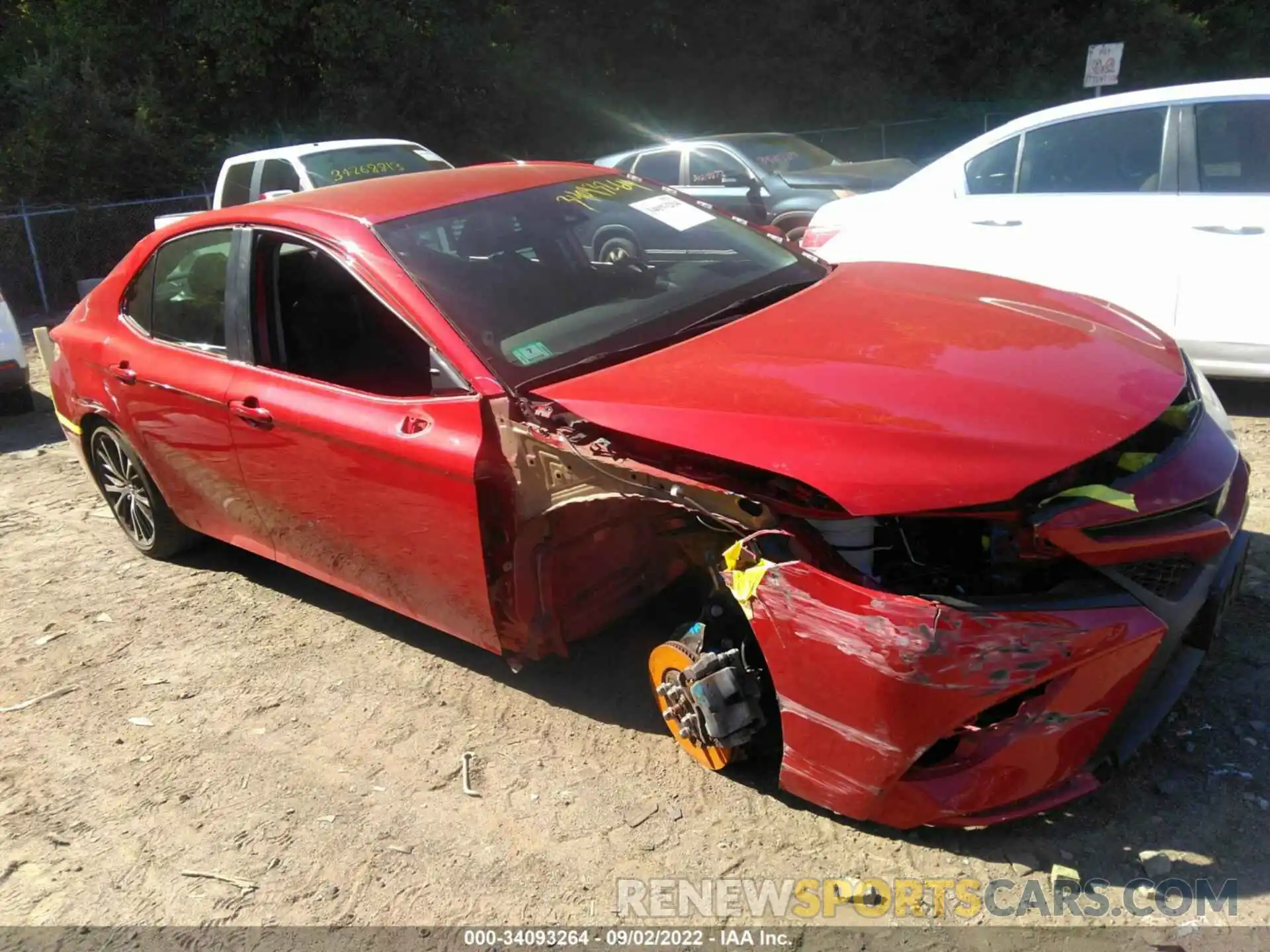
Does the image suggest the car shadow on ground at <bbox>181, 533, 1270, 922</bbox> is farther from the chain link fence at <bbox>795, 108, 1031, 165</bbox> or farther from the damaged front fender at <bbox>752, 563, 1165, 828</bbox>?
the chain link fence at <bbox>795, 108, 1031, 165</bbox>

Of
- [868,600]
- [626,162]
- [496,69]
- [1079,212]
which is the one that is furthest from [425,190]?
[496,69]

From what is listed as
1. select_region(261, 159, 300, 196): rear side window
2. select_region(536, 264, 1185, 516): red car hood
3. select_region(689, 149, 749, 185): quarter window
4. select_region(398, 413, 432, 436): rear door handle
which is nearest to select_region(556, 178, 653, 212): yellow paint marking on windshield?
select_region(536, 264, 1185, 516): red car hood

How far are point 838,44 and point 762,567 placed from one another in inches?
902

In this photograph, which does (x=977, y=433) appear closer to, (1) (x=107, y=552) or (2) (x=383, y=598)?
(2) (x=383, y=598)

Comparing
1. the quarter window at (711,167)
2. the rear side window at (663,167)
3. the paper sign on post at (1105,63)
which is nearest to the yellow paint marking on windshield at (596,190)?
the quarter window at (711,167)

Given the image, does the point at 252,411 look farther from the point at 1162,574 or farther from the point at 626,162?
the point at 626,162

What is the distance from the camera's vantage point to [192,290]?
4324mm

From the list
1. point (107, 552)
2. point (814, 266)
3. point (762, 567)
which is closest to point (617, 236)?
point (814, 266)

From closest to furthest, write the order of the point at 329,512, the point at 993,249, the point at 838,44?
the point at 329,512, the point at 993,249, the point at 838,44

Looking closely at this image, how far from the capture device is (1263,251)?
16.3 feet

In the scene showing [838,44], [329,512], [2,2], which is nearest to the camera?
[329,512]

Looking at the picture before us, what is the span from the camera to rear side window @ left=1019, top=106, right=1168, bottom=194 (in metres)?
5.39

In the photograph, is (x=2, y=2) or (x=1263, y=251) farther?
(x=2, y=2)

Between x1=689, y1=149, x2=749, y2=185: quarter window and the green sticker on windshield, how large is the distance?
27.7 feet
